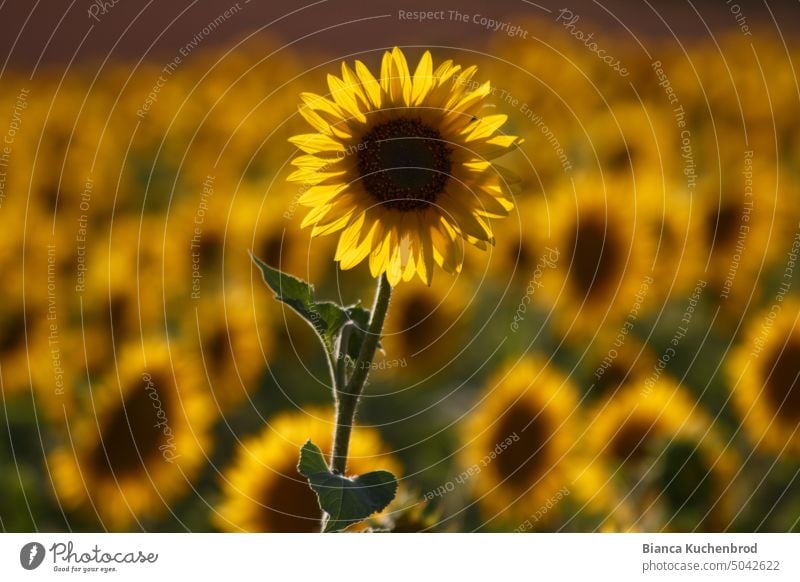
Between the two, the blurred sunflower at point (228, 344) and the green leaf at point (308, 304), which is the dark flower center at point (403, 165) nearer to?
the green leaf at point (308, 304)

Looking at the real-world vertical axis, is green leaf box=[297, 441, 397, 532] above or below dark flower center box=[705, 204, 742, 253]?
below

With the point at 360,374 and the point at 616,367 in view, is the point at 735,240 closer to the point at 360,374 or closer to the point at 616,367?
the point at 616,367

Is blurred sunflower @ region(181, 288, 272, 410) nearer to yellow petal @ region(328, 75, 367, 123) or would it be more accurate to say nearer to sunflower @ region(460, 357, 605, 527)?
sunflower @ region(460, 357, 605, 527)

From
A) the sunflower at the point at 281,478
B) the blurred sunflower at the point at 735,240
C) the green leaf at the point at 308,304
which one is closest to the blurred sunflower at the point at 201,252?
the sunflower at the point at 281,478

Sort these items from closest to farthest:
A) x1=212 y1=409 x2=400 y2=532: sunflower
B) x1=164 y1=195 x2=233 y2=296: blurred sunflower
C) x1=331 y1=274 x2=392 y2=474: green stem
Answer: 1. x1=331 y1=274 x2=392 y2=474: green stem
2. x1=212 y1=409 x2=400 y2=532: sunflower
3. x1=164 y1=195 x2=233 y2=296: blurred sunflower
